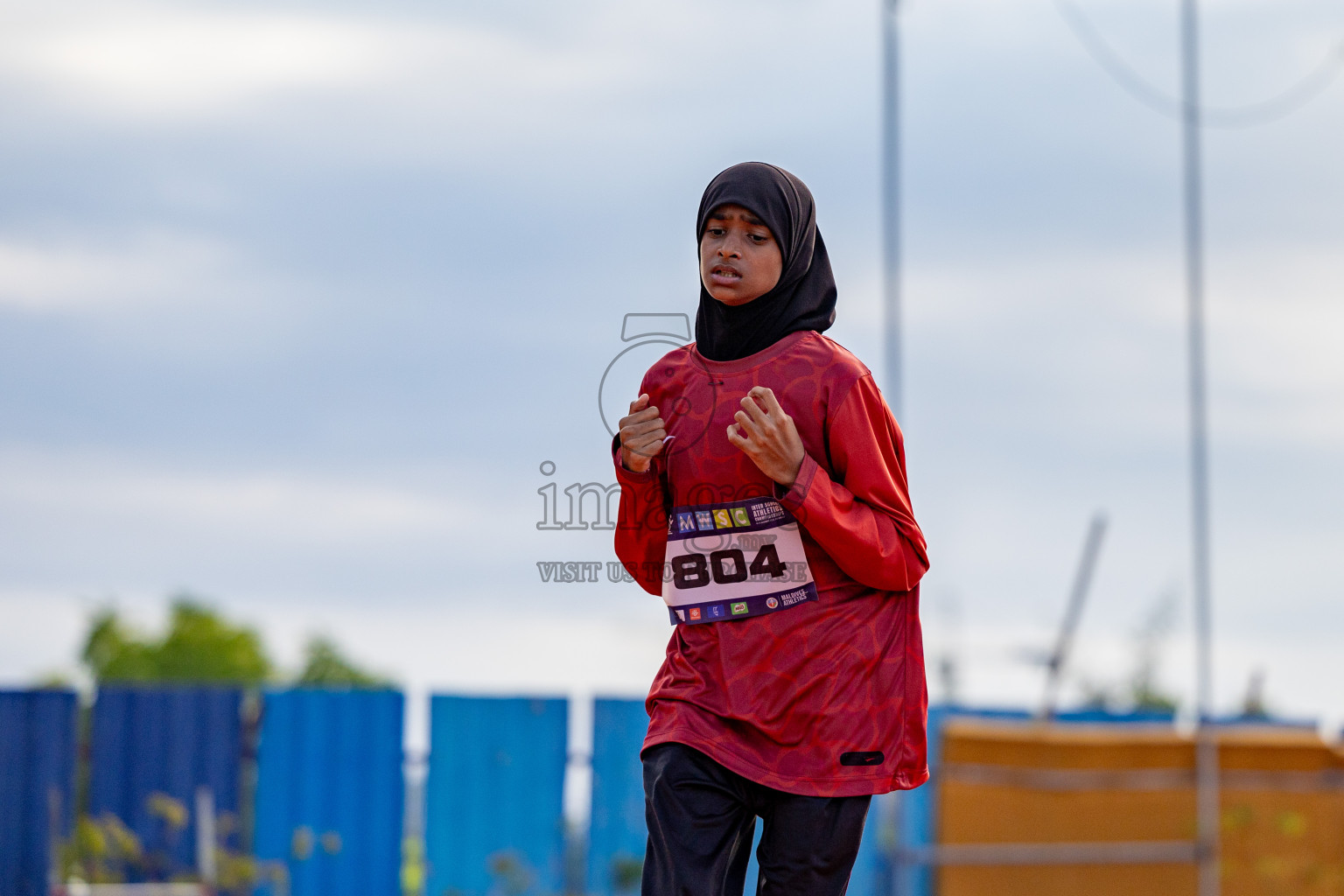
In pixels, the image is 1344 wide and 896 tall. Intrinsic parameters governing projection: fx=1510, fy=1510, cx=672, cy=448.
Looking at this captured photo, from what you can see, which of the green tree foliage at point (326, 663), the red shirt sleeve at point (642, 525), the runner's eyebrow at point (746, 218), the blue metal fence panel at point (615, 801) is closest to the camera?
the runner's eyebrow at point (746, 218)

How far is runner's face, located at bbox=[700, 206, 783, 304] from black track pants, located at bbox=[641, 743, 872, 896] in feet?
2.78

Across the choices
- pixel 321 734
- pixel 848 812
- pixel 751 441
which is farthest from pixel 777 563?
pixel 321 734

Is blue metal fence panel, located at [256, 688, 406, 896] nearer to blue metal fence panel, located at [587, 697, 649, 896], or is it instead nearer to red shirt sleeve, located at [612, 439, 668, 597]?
blue metal fence panel, located at [587, 697, 649, 896]

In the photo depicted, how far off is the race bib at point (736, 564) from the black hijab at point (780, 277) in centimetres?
31

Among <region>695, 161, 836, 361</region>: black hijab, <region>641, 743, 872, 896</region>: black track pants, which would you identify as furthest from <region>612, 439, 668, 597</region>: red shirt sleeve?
<region>641, 743, 872, 896</region>: black track pants

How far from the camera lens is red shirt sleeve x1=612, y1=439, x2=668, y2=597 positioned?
9.46 feet

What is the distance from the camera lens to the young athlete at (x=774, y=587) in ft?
8.86

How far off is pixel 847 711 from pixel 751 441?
53cm

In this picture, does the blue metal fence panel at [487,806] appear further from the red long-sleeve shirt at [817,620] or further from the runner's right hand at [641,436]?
the runner's right hand at [641,436]

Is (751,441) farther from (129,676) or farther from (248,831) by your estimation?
(129,676)

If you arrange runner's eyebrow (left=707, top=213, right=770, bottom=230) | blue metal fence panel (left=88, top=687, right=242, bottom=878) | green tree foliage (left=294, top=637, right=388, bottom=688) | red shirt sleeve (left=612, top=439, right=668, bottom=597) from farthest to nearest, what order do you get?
green tree foliage (left=294, top=637, right=388, bottom=688)
blue metal fence panel (left=88, top=687, right=242, bottom=878)
red shirt sleeve (left=612, top=439, right=668, bottom=597)
runner's eyebrow (left=707, top=213, right=770, bottom=230)

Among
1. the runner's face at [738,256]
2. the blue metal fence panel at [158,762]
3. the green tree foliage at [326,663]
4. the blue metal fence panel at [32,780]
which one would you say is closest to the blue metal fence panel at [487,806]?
the blue metal fence panel at [158,762]

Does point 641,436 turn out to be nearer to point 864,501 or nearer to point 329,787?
point 864,501

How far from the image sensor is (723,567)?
2791mm
